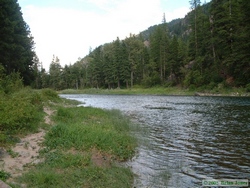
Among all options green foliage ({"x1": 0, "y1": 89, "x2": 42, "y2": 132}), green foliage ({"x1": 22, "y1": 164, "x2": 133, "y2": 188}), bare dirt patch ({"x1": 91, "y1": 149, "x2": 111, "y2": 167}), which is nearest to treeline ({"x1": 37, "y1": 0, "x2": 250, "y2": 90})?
bare dirt patch ({"x1": 91, "y1": 149, "x2": 111, "y2": 167})

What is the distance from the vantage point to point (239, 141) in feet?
36.9

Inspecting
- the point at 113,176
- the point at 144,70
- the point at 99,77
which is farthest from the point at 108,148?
the point at 99,77

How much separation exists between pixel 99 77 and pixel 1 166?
83.4 meters

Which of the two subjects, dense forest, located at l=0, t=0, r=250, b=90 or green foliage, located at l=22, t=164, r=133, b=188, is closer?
green foliage, located at l=22, t=164, r=133, b=188

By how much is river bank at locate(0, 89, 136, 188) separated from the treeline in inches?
1410

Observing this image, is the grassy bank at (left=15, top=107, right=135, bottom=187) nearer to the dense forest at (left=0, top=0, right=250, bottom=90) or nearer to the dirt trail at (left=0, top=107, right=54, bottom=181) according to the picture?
the dirt trail at (left=0, top=107, right=54, bottom=181)

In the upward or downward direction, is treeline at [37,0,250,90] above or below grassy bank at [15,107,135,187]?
above

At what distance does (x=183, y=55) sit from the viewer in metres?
61.0

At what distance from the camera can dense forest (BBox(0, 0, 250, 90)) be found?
2917 cm

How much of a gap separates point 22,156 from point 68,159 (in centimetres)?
181

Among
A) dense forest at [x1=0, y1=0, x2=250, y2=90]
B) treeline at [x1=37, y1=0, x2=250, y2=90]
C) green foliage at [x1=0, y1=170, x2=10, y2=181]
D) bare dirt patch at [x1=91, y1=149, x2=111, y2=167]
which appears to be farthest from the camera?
treeline at [x1=37, y1=0, x2=250, y2=90]

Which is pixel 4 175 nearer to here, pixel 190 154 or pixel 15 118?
pixel 15 118

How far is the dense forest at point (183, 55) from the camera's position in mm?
29172

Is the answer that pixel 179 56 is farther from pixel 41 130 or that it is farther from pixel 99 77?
pixel 41 130
